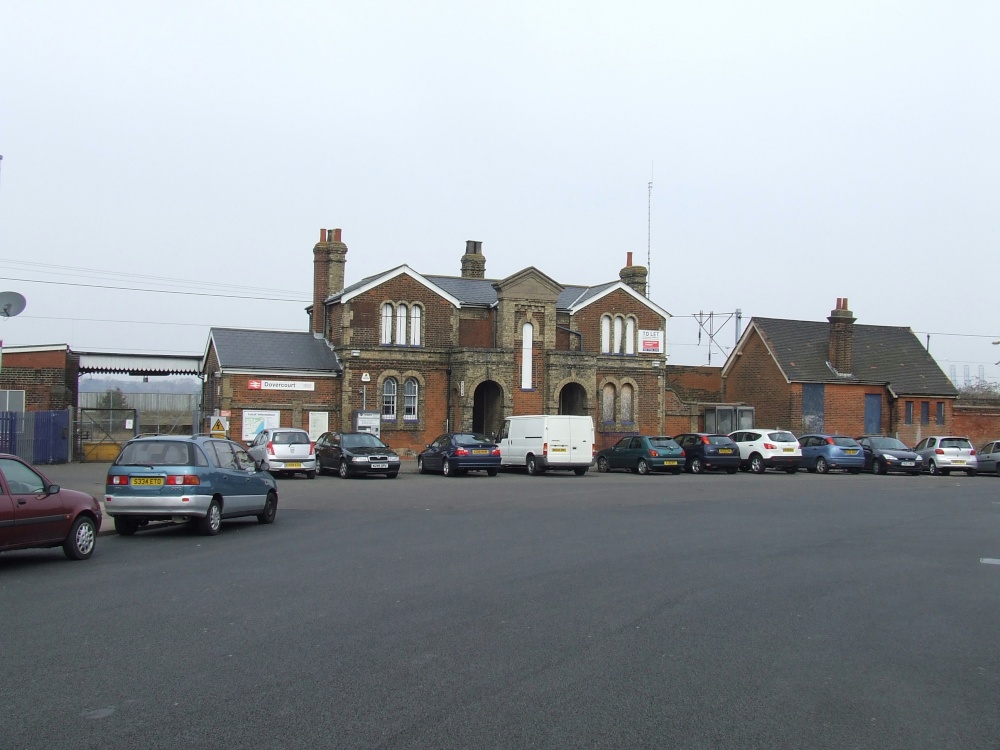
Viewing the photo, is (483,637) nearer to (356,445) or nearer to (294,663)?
(294,663)

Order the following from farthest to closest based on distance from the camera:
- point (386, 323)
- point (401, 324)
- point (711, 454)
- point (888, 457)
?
point (401, 324) < point (386, 323) < point (888, 457) < point (711, 454)

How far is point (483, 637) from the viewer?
8391 millimetres

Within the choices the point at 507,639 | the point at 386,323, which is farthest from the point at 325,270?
the point at 507,639

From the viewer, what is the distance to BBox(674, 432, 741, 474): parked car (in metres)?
37.1

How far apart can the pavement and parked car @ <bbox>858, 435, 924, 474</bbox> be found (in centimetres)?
1774

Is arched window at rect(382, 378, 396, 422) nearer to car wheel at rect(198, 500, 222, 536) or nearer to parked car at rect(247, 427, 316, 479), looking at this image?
parked car at rect(247, 427, 316, 479)

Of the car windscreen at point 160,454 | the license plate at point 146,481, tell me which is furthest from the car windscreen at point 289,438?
the license plate at point 146,481

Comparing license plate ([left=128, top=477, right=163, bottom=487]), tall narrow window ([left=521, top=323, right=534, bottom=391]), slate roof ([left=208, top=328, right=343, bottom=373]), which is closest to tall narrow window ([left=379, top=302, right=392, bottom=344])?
slate roof ([left=208, top=328, right=343, bottom=373])

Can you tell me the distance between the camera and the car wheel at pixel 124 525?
16359 mm

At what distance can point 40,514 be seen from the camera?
12336 millimetres

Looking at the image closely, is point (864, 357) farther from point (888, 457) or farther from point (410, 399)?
point (410, 399)

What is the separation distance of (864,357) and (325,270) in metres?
27.5

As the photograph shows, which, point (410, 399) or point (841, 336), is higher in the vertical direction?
point (841, 336)

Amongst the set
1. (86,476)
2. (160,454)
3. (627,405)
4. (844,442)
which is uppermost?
(627,405)
